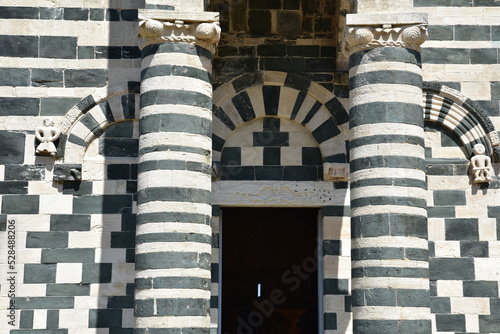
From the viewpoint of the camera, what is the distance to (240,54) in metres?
12.8

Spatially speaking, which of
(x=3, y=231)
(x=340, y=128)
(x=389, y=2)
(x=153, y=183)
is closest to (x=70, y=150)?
(x=3, y=231)

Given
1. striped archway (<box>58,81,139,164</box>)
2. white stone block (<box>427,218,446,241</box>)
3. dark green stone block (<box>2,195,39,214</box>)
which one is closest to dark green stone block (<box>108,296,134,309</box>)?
dark green stone block (<box>2,195,39,214</box>)

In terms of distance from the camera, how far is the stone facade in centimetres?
1070

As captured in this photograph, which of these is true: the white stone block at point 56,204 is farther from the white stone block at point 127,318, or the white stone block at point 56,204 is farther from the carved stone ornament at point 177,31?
the carved stone ornament at point 177,31

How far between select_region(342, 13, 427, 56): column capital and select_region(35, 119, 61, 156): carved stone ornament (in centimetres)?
419

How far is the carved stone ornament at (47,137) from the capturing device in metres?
12.1

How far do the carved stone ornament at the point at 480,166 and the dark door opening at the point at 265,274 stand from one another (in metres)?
5.04

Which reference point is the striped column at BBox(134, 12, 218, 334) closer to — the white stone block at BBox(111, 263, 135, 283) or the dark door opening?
the white stone block at BBox(111, 263, 135, 283)

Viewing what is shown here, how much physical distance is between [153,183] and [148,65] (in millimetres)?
1442

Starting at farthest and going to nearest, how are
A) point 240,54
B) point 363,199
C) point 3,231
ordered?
point 240,54
point 3,231
point 363,199

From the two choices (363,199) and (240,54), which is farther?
(240,54)

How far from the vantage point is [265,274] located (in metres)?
18.4

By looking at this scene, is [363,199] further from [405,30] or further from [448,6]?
[448,6]

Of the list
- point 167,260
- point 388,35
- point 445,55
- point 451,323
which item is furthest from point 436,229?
point 167,260
